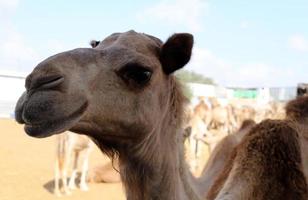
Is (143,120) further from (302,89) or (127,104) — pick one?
(302,89)

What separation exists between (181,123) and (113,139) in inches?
20.1

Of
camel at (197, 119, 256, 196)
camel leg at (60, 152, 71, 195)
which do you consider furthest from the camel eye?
camel leg at (60, 152, 71, 195)

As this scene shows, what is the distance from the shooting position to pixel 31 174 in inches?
539

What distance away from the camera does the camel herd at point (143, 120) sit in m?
2.16

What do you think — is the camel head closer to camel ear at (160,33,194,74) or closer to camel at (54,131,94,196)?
camel ear at (160,33,194,74)

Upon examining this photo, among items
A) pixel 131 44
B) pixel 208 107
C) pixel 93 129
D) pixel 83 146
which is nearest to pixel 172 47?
pixel 131 44

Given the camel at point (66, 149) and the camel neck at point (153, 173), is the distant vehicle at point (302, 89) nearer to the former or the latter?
the camel neck at point (153, 173)

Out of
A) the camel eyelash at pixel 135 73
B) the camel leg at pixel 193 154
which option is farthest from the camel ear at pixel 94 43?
the camel leg at pixel 193 154

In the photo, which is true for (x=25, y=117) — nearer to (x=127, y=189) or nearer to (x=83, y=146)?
(x=127, y=189)

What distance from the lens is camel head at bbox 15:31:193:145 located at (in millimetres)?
2123

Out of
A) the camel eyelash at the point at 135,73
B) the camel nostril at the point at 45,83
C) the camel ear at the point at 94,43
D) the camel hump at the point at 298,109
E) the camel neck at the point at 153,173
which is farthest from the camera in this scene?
the camel hump at the point at 298,109

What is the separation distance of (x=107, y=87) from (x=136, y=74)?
193 millimetres

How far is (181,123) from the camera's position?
2.97 m

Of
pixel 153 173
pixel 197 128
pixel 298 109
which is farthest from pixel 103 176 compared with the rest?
pixel 153 173
